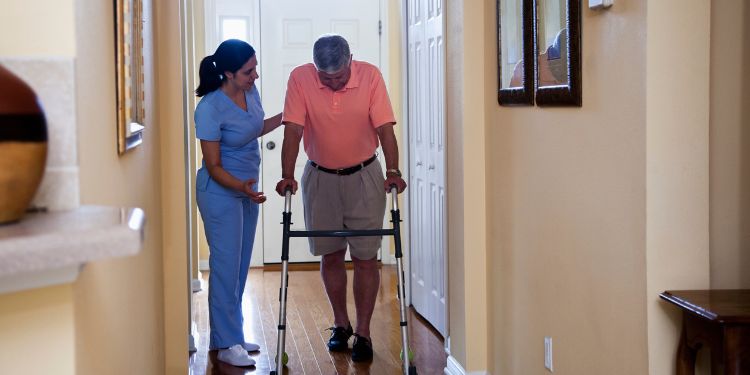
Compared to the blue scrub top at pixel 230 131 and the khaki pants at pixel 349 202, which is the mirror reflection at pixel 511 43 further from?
the blue scrub top at pixel 230 131

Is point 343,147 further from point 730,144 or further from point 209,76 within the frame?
point 730,144

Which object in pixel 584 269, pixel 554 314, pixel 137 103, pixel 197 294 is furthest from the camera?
pixel 197 294

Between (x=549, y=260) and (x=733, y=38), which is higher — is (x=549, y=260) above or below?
below

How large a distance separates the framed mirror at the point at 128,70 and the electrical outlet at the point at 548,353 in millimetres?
1585

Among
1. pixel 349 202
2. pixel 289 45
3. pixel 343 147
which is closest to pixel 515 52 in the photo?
pixel 343 147

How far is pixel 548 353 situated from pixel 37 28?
239 cm

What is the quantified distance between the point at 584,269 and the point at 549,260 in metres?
0.35

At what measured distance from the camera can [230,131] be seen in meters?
4.62

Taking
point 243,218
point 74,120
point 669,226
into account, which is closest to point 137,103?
point 74,120

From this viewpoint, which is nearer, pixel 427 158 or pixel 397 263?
pixel 397 263

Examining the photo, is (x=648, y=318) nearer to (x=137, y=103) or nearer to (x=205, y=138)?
(x=137, y=103)

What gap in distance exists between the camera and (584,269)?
2949mm

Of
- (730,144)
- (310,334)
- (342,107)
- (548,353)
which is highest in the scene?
(342,107)

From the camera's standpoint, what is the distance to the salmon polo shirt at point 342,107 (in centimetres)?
448
